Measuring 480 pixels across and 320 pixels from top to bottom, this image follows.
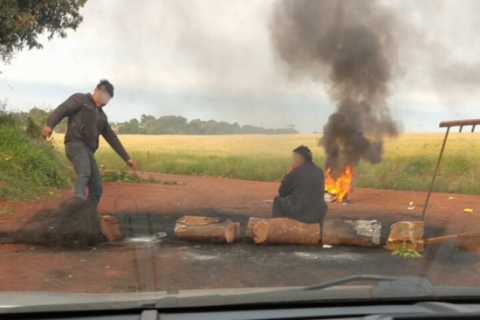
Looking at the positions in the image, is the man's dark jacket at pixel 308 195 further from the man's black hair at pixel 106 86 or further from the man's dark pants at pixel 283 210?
the man's black hair at pixel 106 86

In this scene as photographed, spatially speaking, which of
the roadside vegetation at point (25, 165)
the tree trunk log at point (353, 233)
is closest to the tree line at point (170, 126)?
the roadside vegetation at point (25, 165)

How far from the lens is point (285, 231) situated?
6730 mm

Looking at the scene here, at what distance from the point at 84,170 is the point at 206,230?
1.83m

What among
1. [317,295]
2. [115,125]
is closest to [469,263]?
[317,295]

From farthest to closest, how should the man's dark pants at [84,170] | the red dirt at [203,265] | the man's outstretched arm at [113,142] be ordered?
the man's outstretched arm at [113,142] < the man's dark pants at [84,170] < the red dirt at [203,265]

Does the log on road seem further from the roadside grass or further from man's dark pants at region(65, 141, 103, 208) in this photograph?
the roadside grass

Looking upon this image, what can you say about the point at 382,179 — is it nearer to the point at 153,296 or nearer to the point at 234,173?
the point at 234,173

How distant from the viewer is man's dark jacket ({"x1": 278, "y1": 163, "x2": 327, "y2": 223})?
693cm

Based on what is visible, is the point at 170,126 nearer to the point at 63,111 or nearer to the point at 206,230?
the point at 63,111

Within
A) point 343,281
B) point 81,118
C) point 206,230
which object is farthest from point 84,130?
point 343,281

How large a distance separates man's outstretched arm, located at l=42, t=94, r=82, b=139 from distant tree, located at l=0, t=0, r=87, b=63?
4.81 meters

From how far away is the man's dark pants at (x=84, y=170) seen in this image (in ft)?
23.3

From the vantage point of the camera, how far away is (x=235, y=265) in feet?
18.1

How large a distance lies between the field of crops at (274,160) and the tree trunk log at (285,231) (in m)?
8.50
